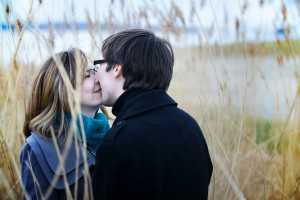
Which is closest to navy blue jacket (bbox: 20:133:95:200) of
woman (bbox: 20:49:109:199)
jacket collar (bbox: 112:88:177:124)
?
woman (bbox: 20:49:109:199)

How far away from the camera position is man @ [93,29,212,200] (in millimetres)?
1515

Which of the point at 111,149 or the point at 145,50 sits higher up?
the point at 145,50

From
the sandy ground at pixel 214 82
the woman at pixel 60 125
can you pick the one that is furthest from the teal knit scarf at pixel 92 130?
the sandy ground at pixel 214 82

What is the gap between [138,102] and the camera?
1.64 metres

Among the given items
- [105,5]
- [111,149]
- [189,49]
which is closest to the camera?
[111,149]

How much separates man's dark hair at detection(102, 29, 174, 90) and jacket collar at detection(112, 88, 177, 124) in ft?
0.09

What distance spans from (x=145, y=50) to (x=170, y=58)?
0.34 feet

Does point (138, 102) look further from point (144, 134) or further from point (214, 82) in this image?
point (214, 82)

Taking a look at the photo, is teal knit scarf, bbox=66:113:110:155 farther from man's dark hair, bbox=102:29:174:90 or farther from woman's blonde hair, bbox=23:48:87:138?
man's dark hair, bbox=102:29:174:90

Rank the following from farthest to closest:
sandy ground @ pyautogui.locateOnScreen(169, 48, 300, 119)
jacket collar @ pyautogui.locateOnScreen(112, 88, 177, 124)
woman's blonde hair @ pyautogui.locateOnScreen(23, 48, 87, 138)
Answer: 1. sandy ground @ pyautogui.locateOnScreen(169, 48, 300, 119)
2. woman's blonde hair @ pyautogui.locateOnScreen(23, 48, 87, 138)
3. jacket collar @ pyautogui.locateOnScreen(112, 88, 177, 124)

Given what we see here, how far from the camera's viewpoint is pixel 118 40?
1.75m

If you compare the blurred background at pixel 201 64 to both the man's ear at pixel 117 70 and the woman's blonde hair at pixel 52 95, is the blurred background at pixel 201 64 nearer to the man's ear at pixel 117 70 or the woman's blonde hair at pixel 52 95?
the woman's blonde hair at pixel 52 95

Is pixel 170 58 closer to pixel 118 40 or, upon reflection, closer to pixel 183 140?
pixel 118 40

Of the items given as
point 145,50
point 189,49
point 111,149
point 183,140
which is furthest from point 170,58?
point 189,49
